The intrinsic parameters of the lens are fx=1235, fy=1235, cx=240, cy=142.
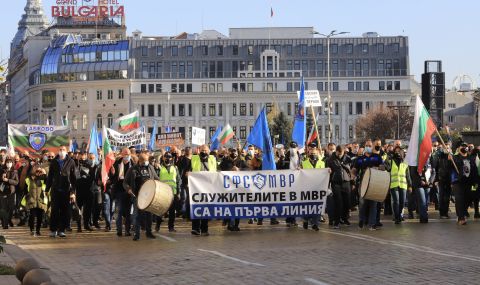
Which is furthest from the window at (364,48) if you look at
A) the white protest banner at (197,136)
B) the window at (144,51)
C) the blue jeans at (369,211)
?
the blue jeans at (369,211)

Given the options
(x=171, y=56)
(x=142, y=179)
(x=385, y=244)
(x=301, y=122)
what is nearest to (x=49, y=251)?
(x=142, y=179)

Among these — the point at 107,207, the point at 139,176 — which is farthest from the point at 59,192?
the point at 107,207

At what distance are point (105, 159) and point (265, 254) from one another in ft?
29.4

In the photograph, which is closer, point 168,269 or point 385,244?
point 168,269

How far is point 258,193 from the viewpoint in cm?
2372

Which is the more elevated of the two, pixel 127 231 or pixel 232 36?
pixel 232 36

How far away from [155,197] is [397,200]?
5.88 metres

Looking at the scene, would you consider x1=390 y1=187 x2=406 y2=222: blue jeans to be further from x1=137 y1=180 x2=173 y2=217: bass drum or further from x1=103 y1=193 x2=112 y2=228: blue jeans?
x1=103 y1=193 x2=112 y2=228: blue jeans

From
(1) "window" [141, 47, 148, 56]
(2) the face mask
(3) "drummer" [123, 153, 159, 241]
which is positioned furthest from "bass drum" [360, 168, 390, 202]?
(1) "window" [141, 47, 148, 56]

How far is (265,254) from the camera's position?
18.0 metres

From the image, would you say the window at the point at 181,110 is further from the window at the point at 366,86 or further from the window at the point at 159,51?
the window at the point at 366,86

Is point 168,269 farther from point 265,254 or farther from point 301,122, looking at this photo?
point 301,122

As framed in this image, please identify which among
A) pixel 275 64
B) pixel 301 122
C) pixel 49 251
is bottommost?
pixel 49 251

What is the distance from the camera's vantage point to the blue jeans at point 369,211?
23689mm
